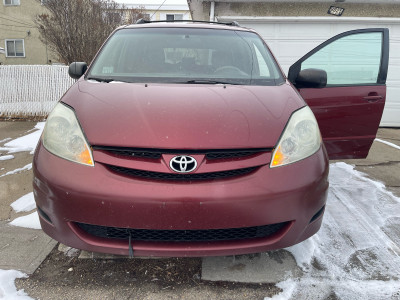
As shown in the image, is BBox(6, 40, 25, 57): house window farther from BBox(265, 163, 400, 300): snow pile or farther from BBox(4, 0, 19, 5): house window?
BBox(265, 163, 400, 300): snow pile

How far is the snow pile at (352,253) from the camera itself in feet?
6.27

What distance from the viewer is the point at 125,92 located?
6.86ft

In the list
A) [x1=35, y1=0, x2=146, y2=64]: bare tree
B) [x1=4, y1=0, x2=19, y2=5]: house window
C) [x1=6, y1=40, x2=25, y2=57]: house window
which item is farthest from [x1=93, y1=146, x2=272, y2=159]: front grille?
[x1=6, y1=40, x2=25, y2=57]: house window

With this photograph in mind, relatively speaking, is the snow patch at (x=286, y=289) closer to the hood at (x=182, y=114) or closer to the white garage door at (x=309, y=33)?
the hood at (x=182, y=114)

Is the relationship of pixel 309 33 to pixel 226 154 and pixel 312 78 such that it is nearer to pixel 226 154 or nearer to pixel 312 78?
pixel 312 78

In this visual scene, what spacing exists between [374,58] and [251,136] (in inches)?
93.8

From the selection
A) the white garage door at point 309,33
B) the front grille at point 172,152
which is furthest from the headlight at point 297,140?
the white garage door at point 309,33

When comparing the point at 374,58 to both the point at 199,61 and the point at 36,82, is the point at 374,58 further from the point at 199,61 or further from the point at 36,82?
the point at 36,82

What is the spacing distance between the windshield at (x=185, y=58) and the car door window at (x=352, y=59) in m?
0.80

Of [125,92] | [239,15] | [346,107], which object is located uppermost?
[239,15]

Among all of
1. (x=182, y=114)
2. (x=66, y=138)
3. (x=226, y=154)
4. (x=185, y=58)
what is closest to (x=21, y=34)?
(x=185, y=58)

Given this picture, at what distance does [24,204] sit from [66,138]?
159 cm

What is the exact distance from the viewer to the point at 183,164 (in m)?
1.65

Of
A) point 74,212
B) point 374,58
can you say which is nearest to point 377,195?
point 374,58
